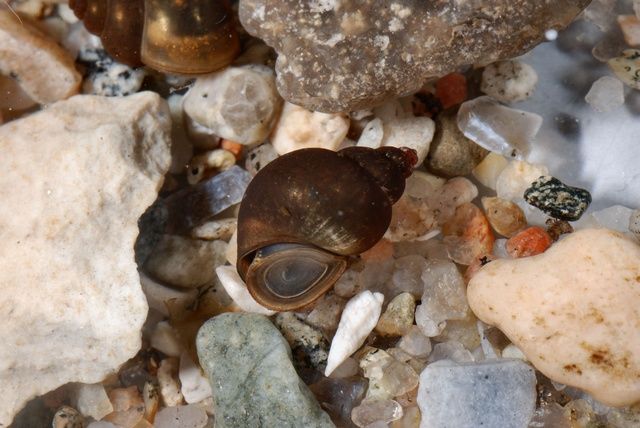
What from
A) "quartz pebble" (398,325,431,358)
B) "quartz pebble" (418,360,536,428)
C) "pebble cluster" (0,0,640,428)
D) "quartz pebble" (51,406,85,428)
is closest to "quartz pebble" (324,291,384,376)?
"pebble cluster" (0,0,640,428)

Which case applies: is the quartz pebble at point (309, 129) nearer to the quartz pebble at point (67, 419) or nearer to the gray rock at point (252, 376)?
the gray rock at point (252, 376)

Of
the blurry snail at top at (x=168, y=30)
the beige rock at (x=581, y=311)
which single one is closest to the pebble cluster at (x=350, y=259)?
the beige rock at (x=581, y=311)

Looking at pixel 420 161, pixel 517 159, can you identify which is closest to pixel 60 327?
pixel 420 161

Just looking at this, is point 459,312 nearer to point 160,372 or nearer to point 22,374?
point 160,372

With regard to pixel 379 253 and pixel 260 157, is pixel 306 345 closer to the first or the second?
→ pixel 379 253

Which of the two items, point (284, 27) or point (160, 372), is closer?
point (284, 27)

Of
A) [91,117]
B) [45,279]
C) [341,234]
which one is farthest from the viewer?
[91,117]

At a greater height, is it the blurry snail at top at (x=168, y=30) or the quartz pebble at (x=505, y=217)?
the blurry snail at top at (x=168, y=30)
